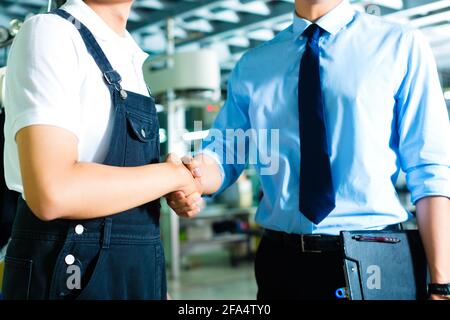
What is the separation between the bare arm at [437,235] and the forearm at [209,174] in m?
0.70

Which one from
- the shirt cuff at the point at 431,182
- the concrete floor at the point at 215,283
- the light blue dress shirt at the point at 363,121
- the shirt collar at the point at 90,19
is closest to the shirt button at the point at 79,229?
the shirt collar at the point at 90,19

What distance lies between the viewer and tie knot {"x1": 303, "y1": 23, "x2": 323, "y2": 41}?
164 cm

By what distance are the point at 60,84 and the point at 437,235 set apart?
3.46ft

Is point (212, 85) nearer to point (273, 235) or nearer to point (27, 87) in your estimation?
point (273, 235)

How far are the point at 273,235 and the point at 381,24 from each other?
0.78 m

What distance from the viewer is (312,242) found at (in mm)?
1505

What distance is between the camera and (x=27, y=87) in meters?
1.07

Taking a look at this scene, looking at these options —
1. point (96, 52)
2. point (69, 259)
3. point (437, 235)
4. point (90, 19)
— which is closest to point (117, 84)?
point (96, 52)

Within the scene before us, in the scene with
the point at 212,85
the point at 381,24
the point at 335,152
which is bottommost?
the point at 335,152

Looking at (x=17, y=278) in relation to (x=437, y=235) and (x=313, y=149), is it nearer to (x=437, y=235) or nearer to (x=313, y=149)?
(x=313, y=149)

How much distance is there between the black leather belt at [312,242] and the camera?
1484 millimetres

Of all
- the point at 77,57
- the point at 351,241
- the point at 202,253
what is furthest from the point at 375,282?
the point at 202,253

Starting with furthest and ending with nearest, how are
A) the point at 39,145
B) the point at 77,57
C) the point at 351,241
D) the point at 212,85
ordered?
the point at 212,85, the point at 351,241, the point at 77,57, the point at 39,145

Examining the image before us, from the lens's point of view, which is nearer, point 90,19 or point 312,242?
point 90,19
